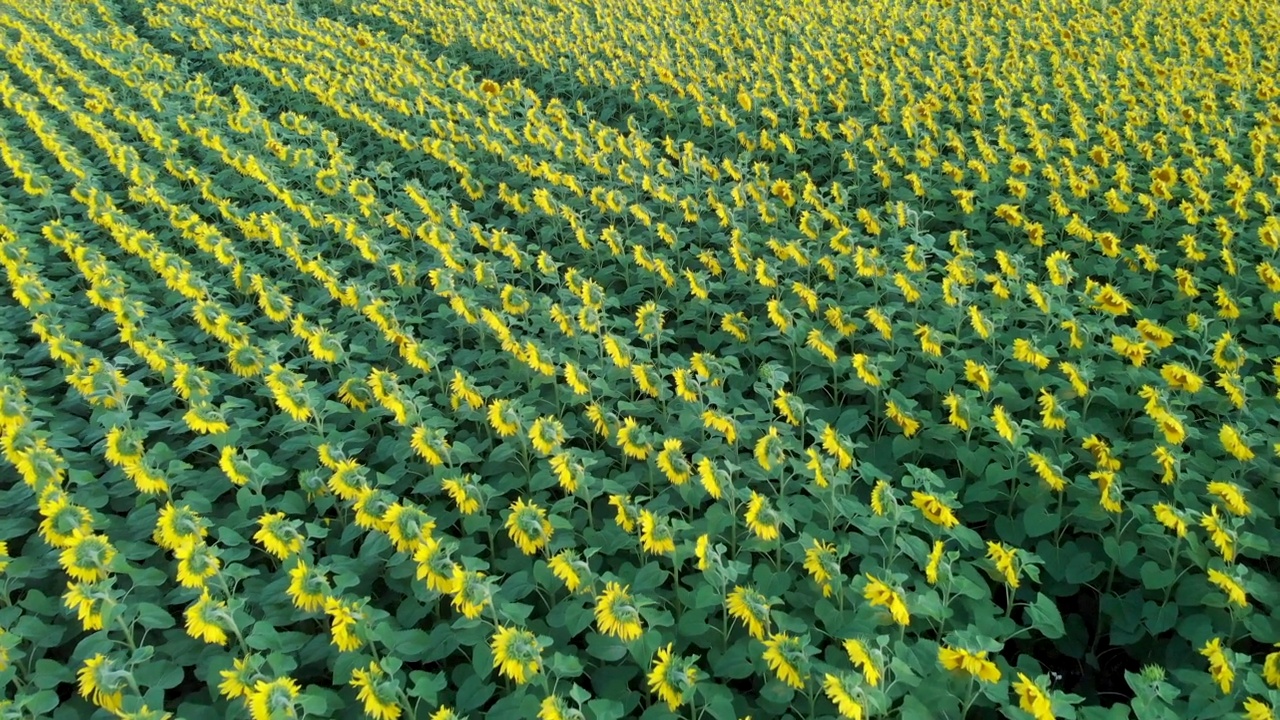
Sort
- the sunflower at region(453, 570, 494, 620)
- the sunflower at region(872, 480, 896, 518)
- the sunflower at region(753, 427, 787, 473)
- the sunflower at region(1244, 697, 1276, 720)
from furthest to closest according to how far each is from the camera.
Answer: the sunflower at region(753, 427, 787, 473) → the sunflower at region(872, 480, 896, 518) → the sunflower at region(453, 570, 494, 620) → the sunflower at region(1244, 697, 1276, 720)

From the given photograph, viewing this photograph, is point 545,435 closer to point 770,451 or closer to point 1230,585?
point 770,451

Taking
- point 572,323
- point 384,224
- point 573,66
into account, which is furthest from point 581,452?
point 573,66

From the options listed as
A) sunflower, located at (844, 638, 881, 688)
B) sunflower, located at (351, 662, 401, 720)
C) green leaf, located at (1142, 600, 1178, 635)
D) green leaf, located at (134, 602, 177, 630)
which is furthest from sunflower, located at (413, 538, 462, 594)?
green leaf, located at (1142, 600, 1178, 635)

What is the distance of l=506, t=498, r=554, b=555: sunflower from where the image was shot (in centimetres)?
259

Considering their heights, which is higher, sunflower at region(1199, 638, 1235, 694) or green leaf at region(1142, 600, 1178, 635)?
sunflower at region(1199, 638, 1235, 694)

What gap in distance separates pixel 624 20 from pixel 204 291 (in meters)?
6.72

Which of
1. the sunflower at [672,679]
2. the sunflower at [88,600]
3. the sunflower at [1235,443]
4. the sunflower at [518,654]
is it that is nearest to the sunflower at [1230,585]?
the sunflower at [1235,443]

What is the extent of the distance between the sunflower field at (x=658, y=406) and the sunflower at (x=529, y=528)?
27 millimetres

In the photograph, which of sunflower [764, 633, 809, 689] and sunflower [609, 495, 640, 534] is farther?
sunflower [609, 495, 640, 534]

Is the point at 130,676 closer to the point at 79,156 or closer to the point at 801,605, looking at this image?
the point at 801,605

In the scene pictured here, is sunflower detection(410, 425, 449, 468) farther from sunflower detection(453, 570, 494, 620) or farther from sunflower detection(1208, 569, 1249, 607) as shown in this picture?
sunflower detection(1208, 569, 1249, 607)

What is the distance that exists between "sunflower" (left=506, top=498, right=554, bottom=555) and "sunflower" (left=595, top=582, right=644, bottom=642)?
14.0 inches

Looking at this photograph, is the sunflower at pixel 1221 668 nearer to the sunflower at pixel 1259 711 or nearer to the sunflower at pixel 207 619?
the sunflower at pixel 1259 711

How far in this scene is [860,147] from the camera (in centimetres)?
616
